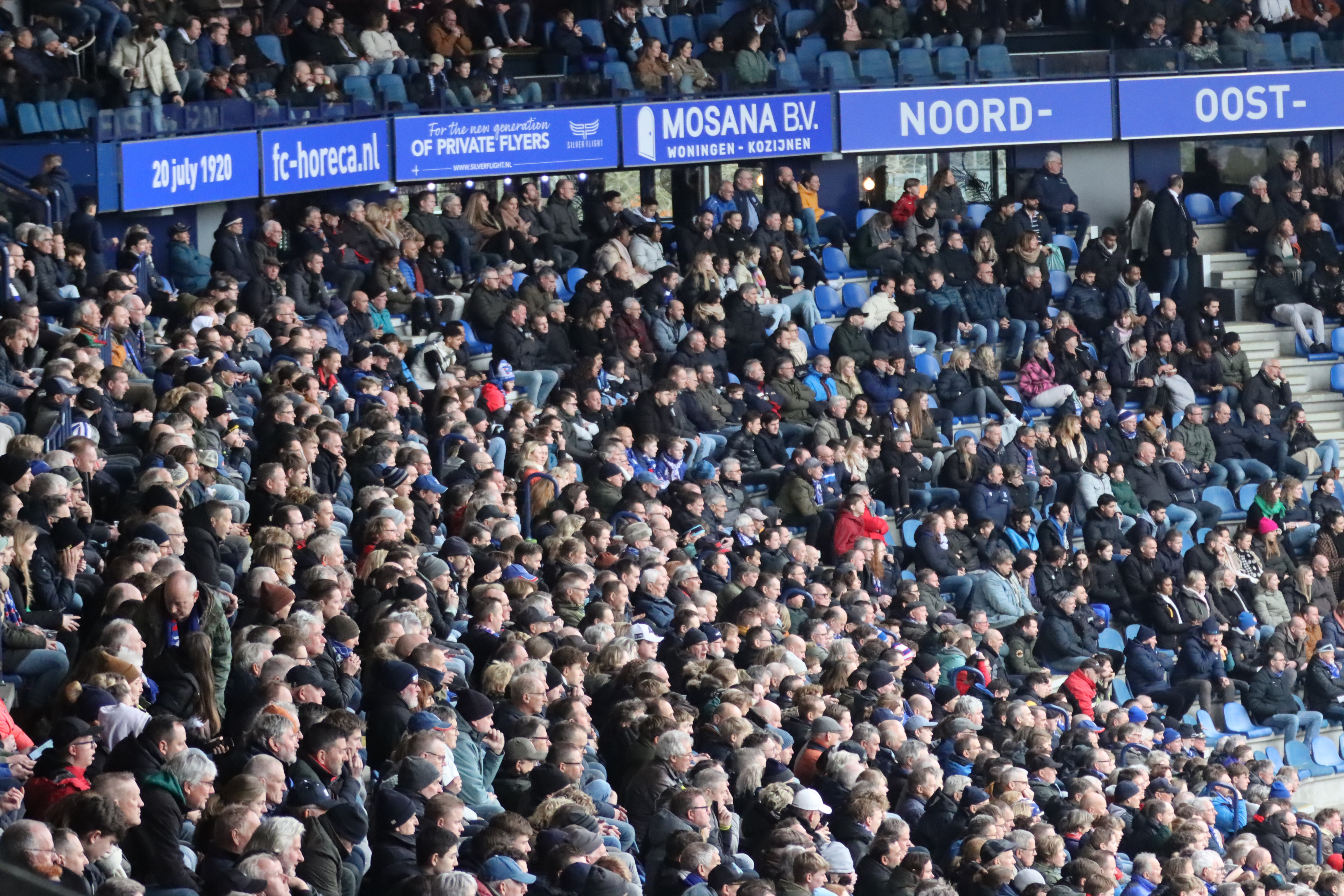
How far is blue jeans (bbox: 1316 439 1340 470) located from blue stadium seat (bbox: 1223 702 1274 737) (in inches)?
146

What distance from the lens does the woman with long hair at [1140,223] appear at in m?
22.3

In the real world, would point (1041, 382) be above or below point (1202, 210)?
below

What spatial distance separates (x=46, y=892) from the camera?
3.40 metres

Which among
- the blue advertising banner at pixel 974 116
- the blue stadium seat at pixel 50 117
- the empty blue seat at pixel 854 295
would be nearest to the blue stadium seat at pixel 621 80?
the blue advertising banner at pixel 974 116

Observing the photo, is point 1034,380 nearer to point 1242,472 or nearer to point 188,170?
point 1242,472

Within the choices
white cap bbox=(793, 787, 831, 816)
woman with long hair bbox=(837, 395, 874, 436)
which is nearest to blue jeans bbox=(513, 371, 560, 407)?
woman with long hair bbox=(837, 395, 874, 436)

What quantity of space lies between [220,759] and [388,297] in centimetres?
989

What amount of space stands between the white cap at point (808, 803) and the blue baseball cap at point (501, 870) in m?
2.31

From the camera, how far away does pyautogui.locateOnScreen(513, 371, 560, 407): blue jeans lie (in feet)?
58.3

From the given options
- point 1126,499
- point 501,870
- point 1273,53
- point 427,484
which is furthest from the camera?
point 1273,53

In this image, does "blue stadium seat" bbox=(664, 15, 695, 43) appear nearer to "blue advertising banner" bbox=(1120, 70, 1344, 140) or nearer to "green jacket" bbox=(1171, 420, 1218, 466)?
"blue advertising banner" bbox=(1120, 70, 1344, 140)

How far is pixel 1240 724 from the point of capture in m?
17.1

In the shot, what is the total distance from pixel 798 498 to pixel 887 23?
22.5 ft

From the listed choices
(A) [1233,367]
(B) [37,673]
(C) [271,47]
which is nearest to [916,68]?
(A) [1233,367]
